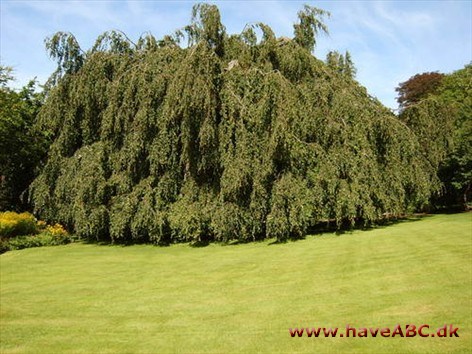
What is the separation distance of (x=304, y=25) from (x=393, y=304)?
11.4 meters

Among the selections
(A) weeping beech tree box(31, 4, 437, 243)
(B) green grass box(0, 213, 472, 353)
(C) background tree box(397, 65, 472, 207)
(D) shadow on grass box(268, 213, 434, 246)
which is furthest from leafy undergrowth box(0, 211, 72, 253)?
(C) background tree box(397, 65, 472, 207)

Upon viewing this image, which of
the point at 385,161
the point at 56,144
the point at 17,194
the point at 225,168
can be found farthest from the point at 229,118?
the point at 17,194

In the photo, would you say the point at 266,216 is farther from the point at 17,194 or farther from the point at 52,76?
the point at 17,194

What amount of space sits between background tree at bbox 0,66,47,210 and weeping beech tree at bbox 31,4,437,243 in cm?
249

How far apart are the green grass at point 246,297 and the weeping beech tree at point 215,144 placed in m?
1.53

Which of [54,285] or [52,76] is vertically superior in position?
[52,76]

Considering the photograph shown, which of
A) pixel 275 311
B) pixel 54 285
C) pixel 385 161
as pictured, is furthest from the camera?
pixel 385 161

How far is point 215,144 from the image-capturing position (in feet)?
38.0

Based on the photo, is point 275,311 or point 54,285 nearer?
point 275,311

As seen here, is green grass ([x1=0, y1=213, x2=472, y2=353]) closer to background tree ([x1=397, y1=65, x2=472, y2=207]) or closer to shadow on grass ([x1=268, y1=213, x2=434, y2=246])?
shadow on grass ([x1=268, y1=213, x2=434, y2=246])

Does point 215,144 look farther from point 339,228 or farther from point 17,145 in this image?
point 17,145

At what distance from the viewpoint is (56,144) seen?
13609mm

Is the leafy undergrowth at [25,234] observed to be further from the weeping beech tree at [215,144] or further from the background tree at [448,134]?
the background tree at [448,134]

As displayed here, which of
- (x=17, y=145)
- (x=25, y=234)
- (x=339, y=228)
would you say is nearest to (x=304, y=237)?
(x=339, y=228)
